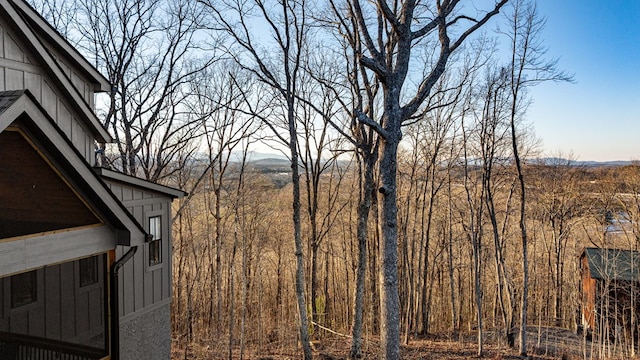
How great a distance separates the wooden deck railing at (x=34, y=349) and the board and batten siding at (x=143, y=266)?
4.01 ft

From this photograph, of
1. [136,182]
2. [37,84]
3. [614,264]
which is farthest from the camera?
[614,264]

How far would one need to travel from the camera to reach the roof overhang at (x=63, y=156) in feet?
9.54

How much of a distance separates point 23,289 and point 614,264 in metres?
18.3

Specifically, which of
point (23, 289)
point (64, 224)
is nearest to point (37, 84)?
point (64, 224)

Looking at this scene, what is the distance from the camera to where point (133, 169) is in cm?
1084

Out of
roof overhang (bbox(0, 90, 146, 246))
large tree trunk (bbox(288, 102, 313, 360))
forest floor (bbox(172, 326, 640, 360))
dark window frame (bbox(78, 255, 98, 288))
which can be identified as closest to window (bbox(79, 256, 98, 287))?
dark window frame (bbox(78, 255, 98, 288))

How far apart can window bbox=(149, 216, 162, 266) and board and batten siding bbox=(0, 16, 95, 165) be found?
63.6 inches

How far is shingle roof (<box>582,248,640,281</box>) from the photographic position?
43.1 feet

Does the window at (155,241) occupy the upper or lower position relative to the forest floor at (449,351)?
upper

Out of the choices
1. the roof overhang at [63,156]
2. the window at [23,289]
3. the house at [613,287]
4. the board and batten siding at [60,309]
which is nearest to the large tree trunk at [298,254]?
the board and batten siding at [60,309]

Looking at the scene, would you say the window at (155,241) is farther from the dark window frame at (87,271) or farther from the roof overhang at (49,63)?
the roof overhang at (49,63)

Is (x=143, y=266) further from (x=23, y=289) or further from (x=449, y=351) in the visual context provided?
(x=449, y=351)

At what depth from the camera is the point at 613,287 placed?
1377cm

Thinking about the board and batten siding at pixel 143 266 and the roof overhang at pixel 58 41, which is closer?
the roof overhang at pixel 58 41
